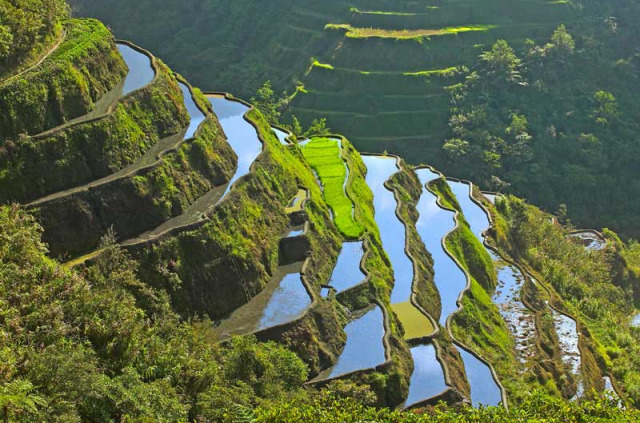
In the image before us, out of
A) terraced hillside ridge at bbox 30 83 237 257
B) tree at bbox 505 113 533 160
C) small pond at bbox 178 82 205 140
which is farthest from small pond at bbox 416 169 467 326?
tree at bbox 505 113 533 160

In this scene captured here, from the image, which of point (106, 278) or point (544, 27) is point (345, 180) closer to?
point (106, 278)

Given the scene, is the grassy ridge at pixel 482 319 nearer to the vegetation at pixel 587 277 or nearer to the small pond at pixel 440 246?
the small pond at pixel 440 246

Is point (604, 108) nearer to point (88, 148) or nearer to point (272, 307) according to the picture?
point (272, 307)

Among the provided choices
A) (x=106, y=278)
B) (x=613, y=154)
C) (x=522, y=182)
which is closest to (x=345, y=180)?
(x=106, y=278)

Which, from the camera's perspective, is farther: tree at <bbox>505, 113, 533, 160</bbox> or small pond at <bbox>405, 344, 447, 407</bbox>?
tree at <bbox>505, 113, 533, 160</bbox>

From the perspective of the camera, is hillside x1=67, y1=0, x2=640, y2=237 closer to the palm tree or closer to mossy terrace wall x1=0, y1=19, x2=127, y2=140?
mossy terrace wall x1=0, y1=19, x2=127, y2=140
